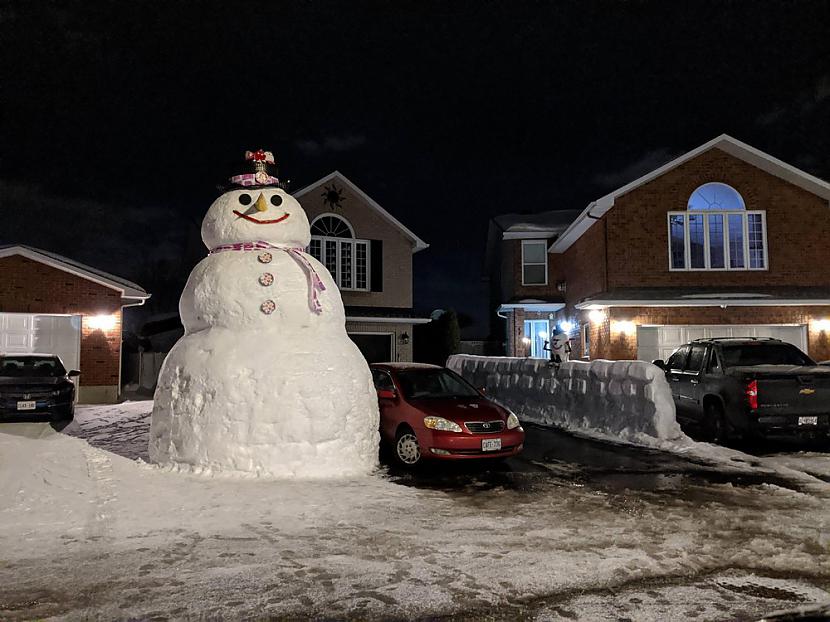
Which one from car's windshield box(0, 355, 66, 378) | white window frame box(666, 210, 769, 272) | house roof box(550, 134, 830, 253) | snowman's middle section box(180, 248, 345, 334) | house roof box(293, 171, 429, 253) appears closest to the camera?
snowman's middle section box(180, 248, 345, 334)

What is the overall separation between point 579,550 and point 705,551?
0.99 meters

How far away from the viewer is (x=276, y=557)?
4.84 meters

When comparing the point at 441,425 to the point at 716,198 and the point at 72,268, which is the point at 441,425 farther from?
the point at 716,198

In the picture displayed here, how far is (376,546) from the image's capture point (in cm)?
514

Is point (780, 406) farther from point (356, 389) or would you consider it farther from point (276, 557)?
point (276, 557)

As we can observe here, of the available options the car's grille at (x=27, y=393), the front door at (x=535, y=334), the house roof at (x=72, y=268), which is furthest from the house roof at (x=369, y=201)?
the car's grille at (x=27, y=393)

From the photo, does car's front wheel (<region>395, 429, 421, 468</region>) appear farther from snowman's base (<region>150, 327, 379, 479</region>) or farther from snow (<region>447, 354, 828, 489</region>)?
snow (<region>447, 354, 828, 489</region>)

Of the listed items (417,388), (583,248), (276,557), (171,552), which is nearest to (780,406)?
(417,388)

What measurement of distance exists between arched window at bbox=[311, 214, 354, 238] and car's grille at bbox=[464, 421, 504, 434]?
1530cm

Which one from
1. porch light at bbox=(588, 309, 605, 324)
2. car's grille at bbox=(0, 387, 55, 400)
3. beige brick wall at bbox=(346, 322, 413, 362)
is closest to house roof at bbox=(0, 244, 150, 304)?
car's grille at bbox=(0, 387, 55, 400)

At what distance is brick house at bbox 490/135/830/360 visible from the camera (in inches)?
715

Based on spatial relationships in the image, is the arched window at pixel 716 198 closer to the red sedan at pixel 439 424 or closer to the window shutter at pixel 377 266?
the window shutter at pixel 377 266

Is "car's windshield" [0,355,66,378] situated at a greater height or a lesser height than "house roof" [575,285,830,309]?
lesser

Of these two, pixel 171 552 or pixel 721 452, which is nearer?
pixel 171 552
